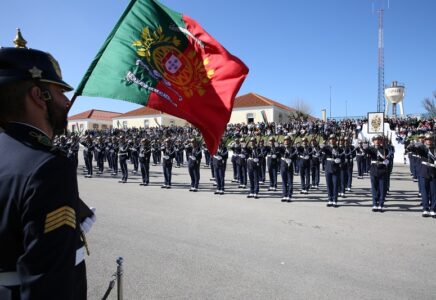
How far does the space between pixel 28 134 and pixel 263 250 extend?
4.60 metres

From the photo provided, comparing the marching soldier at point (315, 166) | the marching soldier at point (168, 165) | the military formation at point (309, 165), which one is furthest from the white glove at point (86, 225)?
the marching soldier at point (315, 166)

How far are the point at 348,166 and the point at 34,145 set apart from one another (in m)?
11.5

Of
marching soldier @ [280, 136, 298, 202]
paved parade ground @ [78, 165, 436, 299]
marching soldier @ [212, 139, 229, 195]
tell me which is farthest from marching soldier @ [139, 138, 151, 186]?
marching soldier @ [280, 136, 298, 202]

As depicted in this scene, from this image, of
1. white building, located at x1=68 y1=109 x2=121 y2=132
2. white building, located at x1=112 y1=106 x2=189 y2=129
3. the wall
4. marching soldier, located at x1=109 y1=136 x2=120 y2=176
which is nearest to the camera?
marching soldier, located at x1=109 y1=136 x2=120 y2=176

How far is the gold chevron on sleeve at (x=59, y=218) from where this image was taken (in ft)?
4.07

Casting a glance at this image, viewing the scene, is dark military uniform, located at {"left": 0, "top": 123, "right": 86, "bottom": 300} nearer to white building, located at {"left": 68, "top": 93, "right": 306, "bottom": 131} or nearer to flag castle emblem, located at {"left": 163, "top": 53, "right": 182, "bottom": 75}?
flag castle emblem, located at {"left": 163, "top": 53, "right": 182, "bottom": 75}

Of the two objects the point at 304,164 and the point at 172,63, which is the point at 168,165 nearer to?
the point at 304,164

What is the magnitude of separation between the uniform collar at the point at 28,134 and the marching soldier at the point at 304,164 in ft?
36.1

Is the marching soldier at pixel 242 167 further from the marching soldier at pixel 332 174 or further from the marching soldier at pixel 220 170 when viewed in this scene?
the marching soldier at pixel 332 174

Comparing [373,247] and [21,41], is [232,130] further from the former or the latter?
[21,41]

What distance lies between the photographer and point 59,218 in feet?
4.15

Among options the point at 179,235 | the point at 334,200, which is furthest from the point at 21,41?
the point at 334,200

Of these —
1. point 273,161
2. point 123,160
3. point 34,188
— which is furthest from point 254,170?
point 34,188

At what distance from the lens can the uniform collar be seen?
1392 mm
